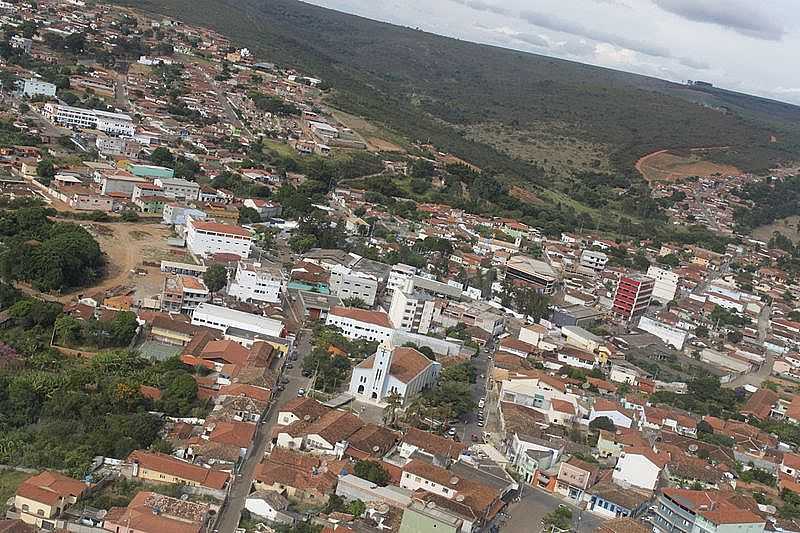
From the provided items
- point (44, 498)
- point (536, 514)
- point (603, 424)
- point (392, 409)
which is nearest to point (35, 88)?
point (392, 409)

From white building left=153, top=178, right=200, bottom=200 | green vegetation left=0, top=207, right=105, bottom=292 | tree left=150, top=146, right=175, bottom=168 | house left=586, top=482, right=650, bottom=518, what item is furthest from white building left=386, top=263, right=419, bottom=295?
tree left=150, top=146, right=175, bottom=168

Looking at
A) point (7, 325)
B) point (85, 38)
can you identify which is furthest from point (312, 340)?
point (85, 38)

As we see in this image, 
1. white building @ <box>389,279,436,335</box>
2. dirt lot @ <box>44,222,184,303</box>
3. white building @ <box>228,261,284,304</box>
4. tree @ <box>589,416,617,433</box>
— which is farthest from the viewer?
white building @ <box>228,261,284,304</box>

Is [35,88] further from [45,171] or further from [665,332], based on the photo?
[665,332]

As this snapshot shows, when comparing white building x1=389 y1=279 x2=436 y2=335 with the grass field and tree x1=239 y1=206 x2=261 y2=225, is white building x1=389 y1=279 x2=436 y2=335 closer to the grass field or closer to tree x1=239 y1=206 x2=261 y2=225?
tree x1=239 y1=206 x2=261 y2=225

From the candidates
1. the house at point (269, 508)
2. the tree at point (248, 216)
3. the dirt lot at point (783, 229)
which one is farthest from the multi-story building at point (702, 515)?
the dirt lot at point (783, 229)

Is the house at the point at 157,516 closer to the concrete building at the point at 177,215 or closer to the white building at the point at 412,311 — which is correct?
the white building at the point at 412,311
